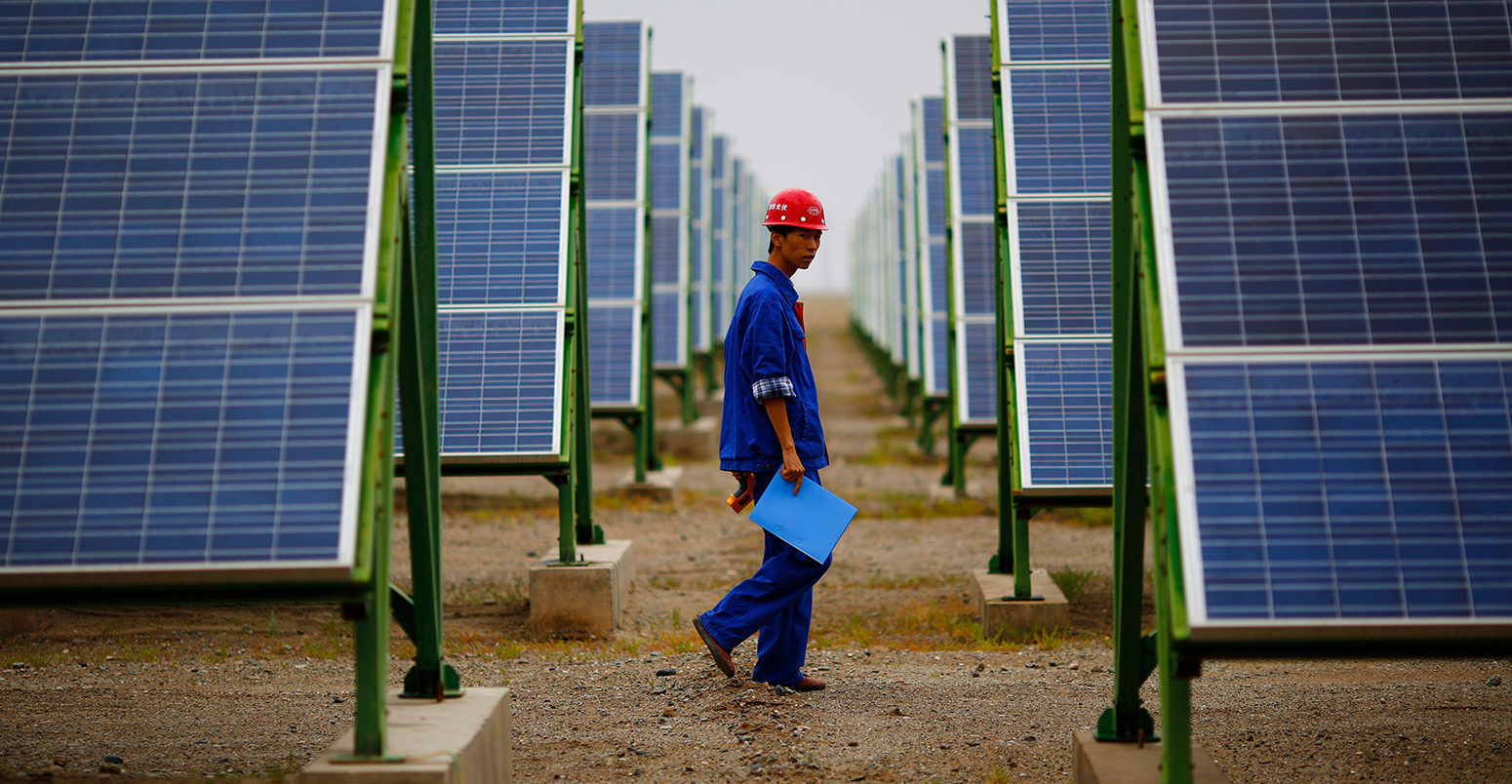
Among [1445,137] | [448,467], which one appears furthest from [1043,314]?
[1445,137]

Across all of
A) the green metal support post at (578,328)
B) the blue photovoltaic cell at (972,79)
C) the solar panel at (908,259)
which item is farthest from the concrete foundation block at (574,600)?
the solar panel at (908,259)

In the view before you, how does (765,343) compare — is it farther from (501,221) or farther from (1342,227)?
(501,221)

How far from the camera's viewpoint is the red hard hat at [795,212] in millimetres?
5738

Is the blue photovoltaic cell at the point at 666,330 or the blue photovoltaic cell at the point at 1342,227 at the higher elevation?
the blue photovoltaic cell at the point at 666,330

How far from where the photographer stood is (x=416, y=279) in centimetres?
454

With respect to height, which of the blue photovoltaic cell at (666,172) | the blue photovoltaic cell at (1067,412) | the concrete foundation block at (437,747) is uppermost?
the blue photovoltaic cell at (666,172)

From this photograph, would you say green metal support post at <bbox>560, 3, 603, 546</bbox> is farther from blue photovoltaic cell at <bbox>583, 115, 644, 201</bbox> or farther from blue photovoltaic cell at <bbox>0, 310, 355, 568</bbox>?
blue photovoltaic cell at <bbox>583, 115, 644, 201</bbox>

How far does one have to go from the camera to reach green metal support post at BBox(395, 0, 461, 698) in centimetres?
425

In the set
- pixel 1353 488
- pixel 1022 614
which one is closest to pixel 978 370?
pixel 1022 614

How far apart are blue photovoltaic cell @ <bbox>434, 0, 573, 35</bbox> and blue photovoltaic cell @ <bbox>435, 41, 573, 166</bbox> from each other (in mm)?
116

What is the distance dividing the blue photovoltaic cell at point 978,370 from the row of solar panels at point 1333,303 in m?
7.46

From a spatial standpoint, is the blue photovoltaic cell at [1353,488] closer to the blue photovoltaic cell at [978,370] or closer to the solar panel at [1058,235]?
the solar panel at [1058,235]

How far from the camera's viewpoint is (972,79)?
13.8 m

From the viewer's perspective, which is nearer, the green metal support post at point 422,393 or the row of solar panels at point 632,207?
the green metal support post at point 422,393
